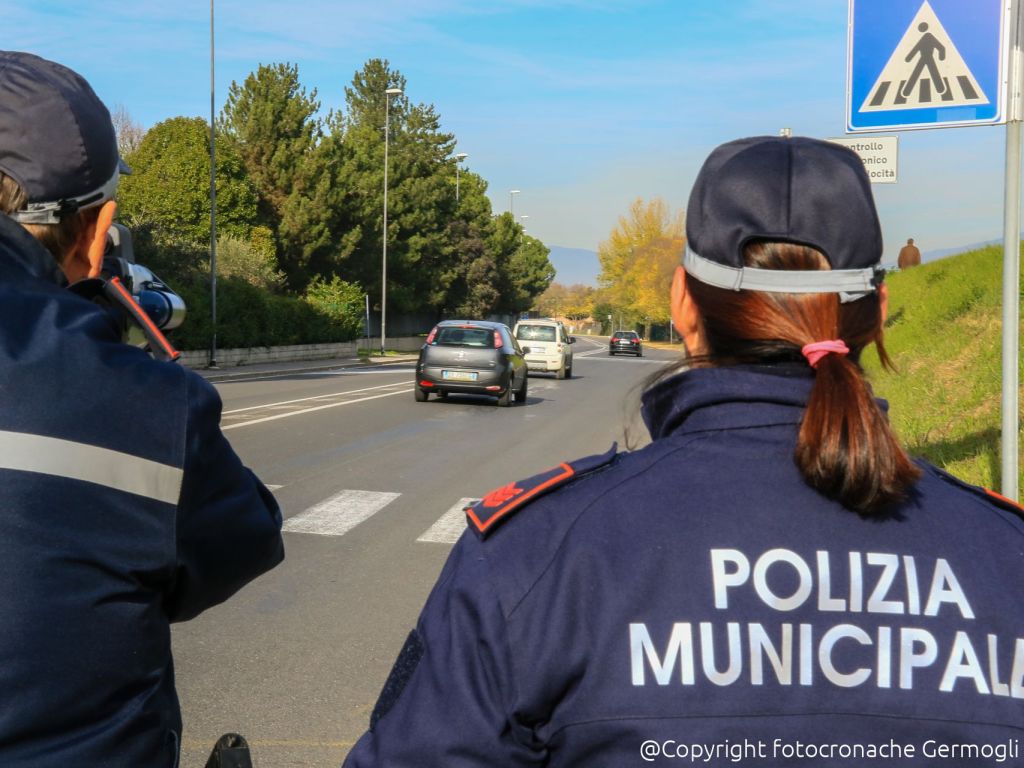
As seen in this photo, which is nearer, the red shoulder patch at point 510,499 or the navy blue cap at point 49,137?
the red shoulder patch at point 510,499

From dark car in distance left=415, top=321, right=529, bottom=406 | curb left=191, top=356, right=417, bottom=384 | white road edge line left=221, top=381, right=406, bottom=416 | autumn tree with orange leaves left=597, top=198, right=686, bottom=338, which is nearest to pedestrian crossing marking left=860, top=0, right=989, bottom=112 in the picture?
white road edge line left=221, top=381, right=406, bottom=416

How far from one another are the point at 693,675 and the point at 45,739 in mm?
931

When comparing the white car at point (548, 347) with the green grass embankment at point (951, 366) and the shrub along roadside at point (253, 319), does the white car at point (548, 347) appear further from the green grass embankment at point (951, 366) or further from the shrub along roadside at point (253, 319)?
the green grass embankment at point (951, 366)

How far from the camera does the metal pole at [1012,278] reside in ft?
18.6

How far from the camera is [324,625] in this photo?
583cm

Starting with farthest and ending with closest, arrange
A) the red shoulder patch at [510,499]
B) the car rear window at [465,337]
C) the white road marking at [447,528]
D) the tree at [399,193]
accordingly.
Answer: the tree at [399,193]
the car rear window at [465,337]
the white road marking at [447,528]
the red shoulder patch at [510,499]

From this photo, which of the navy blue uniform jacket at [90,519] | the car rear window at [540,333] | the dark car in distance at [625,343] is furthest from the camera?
the dark car in distance at [625,343]

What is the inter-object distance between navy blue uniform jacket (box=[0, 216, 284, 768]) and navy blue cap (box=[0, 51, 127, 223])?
105mm


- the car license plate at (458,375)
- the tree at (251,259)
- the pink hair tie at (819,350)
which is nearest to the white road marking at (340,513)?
the pink hair tie at (819,350)

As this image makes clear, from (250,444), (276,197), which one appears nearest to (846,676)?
(250,444)

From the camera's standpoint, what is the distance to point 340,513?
9055mm

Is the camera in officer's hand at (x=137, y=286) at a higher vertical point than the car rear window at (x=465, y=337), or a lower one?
higher

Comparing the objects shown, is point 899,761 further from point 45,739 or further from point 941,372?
point 941,372

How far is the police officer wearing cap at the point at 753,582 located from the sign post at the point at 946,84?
14.9ft
